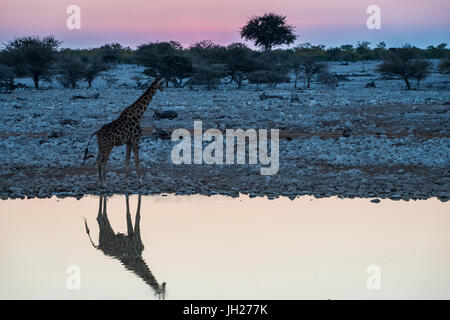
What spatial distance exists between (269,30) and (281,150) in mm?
47014

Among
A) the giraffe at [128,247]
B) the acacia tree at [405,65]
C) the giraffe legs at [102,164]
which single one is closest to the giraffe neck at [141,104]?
the giraffe legs at [102,164]

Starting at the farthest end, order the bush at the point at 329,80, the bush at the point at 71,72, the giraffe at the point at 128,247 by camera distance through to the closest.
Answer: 1. the bush at the point at 71,72
2. the bush at the point at 329,80
3. the giraffe at the point at 128,247

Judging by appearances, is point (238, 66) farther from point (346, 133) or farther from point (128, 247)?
point (128, 247)

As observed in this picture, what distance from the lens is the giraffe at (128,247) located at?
25.2 ft

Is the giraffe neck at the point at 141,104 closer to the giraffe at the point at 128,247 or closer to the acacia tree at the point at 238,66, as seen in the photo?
the giraffe at the point at 128,247

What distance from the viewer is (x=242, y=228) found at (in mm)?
9828

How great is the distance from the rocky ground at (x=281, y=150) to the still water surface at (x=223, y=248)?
2.62ft

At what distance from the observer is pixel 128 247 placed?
29.9 ft

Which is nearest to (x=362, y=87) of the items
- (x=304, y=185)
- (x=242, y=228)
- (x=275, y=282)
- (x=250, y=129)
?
(x=250, y=129)

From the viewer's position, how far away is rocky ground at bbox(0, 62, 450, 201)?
41.0 ft

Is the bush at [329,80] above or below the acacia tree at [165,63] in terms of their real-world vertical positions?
below

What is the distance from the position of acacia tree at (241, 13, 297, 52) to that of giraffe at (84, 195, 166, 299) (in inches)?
2040

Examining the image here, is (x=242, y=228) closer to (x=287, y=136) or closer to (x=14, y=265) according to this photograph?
(x=14, y=265)

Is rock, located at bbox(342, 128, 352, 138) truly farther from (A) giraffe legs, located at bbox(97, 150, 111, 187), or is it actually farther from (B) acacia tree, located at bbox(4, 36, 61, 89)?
(B) acacia tree, located at bbox(4, 36, 61, 89)
